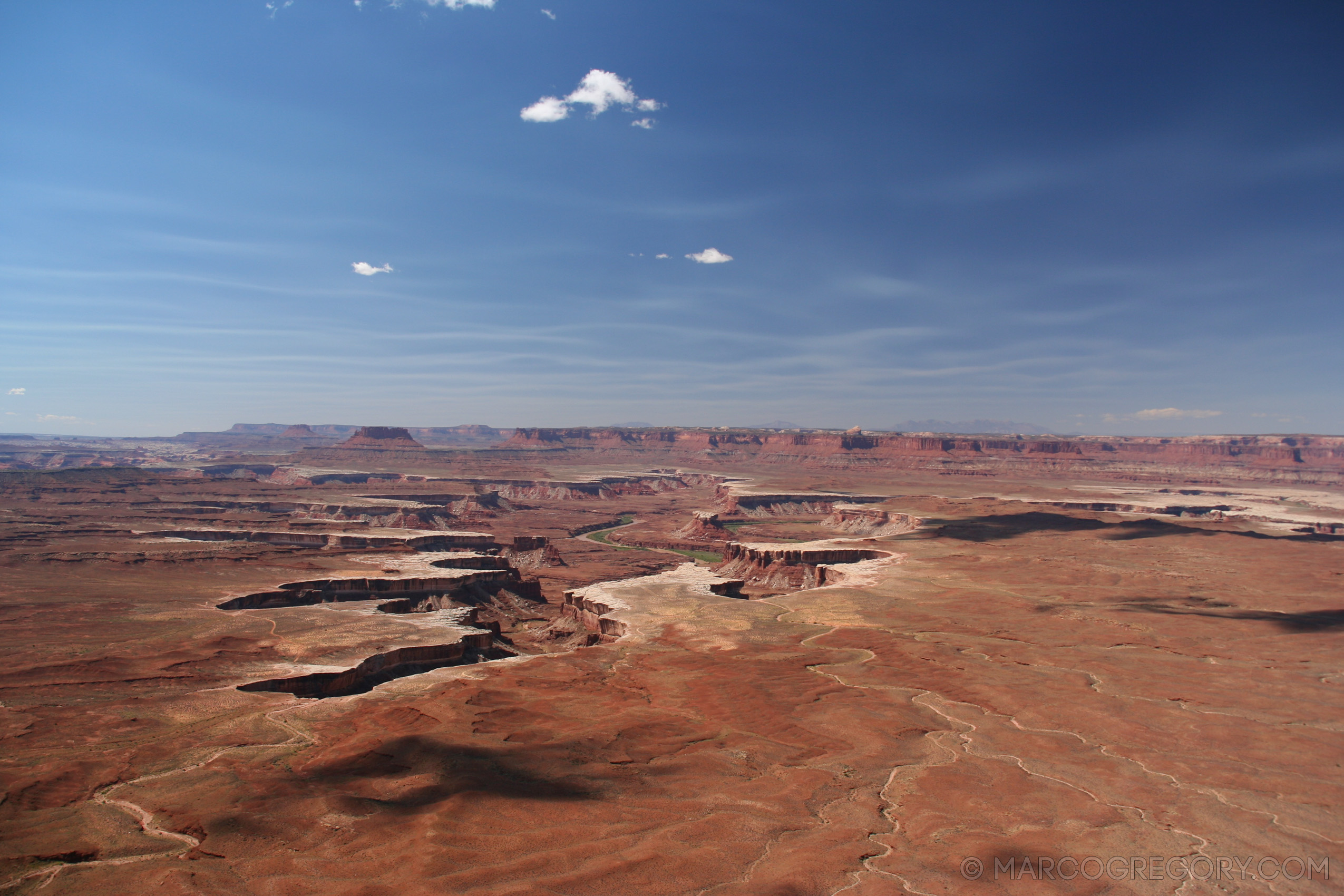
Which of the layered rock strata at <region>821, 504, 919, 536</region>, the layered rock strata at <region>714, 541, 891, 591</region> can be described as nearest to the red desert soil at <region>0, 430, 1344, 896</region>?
the layered rock strata at <region>714, 541, 891, 591</region>

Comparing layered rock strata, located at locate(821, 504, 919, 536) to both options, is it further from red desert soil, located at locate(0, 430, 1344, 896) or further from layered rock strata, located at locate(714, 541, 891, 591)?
red desert soil, located at locate(0, 430, 1344, 896)

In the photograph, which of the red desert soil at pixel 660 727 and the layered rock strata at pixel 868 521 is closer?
the red desert soil at pixel 660 727

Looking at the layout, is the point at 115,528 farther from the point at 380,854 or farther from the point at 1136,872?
the point at 1136,872

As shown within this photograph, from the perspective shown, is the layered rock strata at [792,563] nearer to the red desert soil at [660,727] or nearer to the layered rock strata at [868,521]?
the red desert soil at [660,727]

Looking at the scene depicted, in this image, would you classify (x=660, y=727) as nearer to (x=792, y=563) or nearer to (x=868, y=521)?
(x=792, y=563)

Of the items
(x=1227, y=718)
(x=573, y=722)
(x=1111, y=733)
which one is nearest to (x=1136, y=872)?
(x=1111, y=733)

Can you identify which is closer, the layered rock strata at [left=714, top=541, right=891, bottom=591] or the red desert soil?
the red desert soil

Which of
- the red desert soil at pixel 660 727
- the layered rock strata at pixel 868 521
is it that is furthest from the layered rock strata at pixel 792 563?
the layered rock strata at pixel 868 521

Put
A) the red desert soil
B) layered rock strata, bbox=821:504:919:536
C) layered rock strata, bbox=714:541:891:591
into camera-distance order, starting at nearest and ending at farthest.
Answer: the red desert soil, layered rock strata, bbox=714:541:891:591, layered rock strata, bbox=821:504:919:536

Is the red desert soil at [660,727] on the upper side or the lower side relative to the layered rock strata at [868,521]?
upper

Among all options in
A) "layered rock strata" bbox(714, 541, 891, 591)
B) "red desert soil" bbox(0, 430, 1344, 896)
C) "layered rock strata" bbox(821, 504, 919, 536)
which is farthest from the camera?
"layered rock strata" bbox(821, 504, 919, 536)
